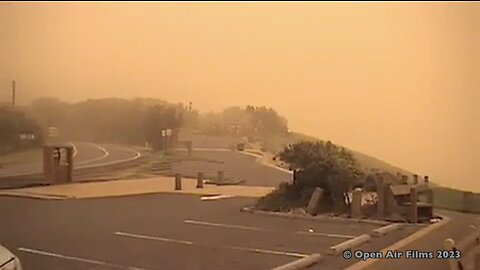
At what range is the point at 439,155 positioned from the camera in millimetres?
3506

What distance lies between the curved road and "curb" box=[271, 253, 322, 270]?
0.82m

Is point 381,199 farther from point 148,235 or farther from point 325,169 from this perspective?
point 148,235

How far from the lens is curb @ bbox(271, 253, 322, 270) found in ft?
10.3

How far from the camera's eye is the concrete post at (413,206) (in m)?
3.51

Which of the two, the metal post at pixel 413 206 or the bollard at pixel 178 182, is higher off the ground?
the bollard at pixel 178 182

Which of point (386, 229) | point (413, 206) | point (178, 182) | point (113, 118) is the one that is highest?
point (113, 118)

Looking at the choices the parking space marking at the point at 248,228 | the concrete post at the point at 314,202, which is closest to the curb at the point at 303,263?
the parking space marking at the point at 248,228

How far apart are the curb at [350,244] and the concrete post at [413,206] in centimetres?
26

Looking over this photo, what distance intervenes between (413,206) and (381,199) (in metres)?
0.19

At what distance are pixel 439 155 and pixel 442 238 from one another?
404 millimetres

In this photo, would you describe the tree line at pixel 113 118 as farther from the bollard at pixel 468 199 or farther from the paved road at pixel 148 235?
the bollard at pixel 468 199

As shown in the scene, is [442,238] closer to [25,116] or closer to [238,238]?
[238,238]

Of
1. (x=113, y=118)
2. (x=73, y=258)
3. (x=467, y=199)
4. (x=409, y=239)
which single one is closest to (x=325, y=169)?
(x=409, y=239)

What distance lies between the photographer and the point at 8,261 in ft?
9.86
